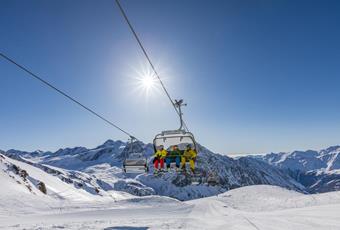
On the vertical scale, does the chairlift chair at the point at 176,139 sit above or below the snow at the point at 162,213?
above

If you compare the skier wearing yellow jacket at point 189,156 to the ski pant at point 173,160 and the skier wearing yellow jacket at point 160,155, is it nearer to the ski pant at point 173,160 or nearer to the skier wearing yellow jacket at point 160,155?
the ski pant at point 173,160

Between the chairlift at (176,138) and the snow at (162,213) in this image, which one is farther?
the chairlift at (176,138)

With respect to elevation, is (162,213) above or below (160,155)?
below

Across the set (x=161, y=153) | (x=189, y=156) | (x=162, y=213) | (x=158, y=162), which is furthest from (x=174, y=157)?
(x=162, y=213)

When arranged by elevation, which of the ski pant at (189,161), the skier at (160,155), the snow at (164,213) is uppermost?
the skier at (160,155)

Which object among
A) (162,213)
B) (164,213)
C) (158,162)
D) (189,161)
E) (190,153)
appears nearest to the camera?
(190,153)

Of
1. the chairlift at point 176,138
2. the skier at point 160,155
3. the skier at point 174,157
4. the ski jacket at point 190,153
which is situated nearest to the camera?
the chairlift at point 176,138

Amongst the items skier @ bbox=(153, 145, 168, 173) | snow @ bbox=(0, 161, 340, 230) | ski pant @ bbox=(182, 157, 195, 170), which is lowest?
snow @ bbox=(0, 161, 340, 230)

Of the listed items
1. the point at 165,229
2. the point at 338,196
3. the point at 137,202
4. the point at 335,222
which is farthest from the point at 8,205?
the point at 338,196

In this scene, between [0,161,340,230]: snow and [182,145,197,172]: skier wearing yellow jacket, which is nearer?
[0,161,340,230]: snow

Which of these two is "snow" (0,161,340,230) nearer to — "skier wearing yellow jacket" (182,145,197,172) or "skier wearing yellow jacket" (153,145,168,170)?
"skier wearing yellow jacket" (182,145,197,172)

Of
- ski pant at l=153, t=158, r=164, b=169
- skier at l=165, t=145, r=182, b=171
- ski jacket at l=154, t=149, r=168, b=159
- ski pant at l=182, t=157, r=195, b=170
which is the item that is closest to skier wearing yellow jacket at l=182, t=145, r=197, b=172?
ski pant at l=182, t=157, r=195, b=170

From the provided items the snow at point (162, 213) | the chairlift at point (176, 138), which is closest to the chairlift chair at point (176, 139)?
the chairlift at point (176, 138)

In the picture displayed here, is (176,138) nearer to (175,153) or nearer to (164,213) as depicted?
(175,153)
